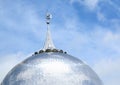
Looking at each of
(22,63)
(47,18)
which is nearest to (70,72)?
(22,63)

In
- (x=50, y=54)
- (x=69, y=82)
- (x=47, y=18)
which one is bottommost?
(x=69, y=82)

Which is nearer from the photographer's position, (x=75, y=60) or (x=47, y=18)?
(x=75, y=60)

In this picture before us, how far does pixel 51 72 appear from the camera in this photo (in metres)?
27.1

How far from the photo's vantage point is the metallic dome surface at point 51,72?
1058 inches

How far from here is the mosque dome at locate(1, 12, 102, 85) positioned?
26.9 metres

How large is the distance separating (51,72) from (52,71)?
0.09m

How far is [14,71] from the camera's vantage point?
28.1 metres

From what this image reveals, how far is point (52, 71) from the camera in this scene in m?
27.2

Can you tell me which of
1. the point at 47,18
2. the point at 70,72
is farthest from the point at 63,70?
the point at 47,18

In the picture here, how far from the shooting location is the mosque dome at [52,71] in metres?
26.9

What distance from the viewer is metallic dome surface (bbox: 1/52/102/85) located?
26.9 meters

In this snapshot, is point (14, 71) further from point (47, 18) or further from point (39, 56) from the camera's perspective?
point (47, 18)

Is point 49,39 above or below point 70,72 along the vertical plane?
above

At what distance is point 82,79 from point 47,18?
5748 millimetres
